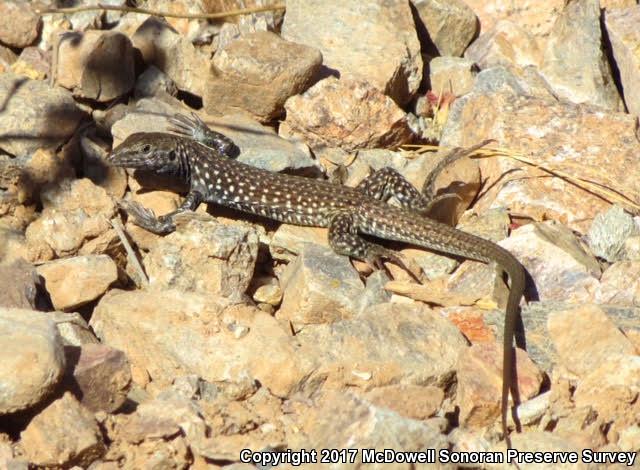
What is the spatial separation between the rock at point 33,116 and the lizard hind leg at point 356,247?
209cm

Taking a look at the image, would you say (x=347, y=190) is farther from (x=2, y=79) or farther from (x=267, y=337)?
(x=2, y=79)

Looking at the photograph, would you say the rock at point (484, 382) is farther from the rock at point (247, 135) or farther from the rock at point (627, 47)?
the rock at point (627, 47)

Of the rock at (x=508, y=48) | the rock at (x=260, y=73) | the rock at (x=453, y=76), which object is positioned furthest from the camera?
the rock at (x=508, y=48)

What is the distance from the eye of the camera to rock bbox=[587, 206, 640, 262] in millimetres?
6340

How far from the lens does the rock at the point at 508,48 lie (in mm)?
8234

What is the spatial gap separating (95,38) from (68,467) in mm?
3854

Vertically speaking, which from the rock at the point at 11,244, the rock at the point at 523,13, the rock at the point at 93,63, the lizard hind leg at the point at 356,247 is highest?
the rock at the point at 523,13

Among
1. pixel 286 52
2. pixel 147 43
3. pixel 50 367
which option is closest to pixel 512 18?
pixel 286 52

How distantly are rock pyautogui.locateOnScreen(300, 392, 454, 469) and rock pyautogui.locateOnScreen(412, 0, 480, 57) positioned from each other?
493 centimetres

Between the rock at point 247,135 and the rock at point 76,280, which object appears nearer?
the rock at point 76,280

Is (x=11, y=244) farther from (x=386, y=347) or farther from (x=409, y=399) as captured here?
(x=409, y=399)

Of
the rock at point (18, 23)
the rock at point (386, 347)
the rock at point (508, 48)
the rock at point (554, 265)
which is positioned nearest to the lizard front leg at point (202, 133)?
the rock at point (18, 23)

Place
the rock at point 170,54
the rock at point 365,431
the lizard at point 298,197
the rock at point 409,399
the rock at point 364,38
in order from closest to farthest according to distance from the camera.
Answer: the rock at point 365,431 → the rock at point 409,399 → the lizard at point 298,197 → the rock at point 170,54 → the rock at point 364,38

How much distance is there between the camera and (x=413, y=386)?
4.95 m
